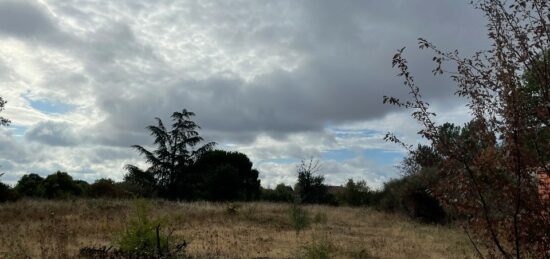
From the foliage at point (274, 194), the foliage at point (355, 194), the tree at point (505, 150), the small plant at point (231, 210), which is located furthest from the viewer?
the foliage at point (355, 194)

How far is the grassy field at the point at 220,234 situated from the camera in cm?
1296

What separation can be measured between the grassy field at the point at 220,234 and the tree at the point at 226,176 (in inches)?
617

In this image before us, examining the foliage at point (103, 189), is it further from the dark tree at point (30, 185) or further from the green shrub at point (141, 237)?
the green shrub at point (141, 237)

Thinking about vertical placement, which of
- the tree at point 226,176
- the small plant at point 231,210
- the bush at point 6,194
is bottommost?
the small plant at point 231,210

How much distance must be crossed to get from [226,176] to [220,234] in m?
28.5

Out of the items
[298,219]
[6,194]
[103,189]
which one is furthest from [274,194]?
[298,219]

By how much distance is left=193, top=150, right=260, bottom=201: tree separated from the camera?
4653 cm

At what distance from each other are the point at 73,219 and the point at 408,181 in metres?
19.8

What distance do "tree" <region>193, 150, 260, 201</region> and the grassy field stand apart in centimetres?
1567

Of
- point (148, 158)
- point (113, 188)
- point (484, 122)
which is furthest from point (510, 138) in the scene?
point (148, 158)

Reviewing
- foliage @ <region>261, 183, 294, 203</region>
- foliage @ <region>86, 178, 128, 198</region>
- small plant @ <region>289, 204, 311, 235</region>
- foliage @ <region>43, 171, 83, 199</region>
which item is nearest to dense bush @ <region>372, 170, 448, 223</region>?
small plant @ <region>289, 204, 311, 235</region>

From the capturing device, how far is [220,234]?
1812cm

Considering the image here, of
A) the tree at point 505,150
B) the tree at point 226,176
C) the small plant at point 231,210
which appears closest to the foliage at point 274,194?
the tree at point 226,176

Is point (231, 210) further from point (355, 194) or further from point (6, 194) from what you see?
point (355, 194)
